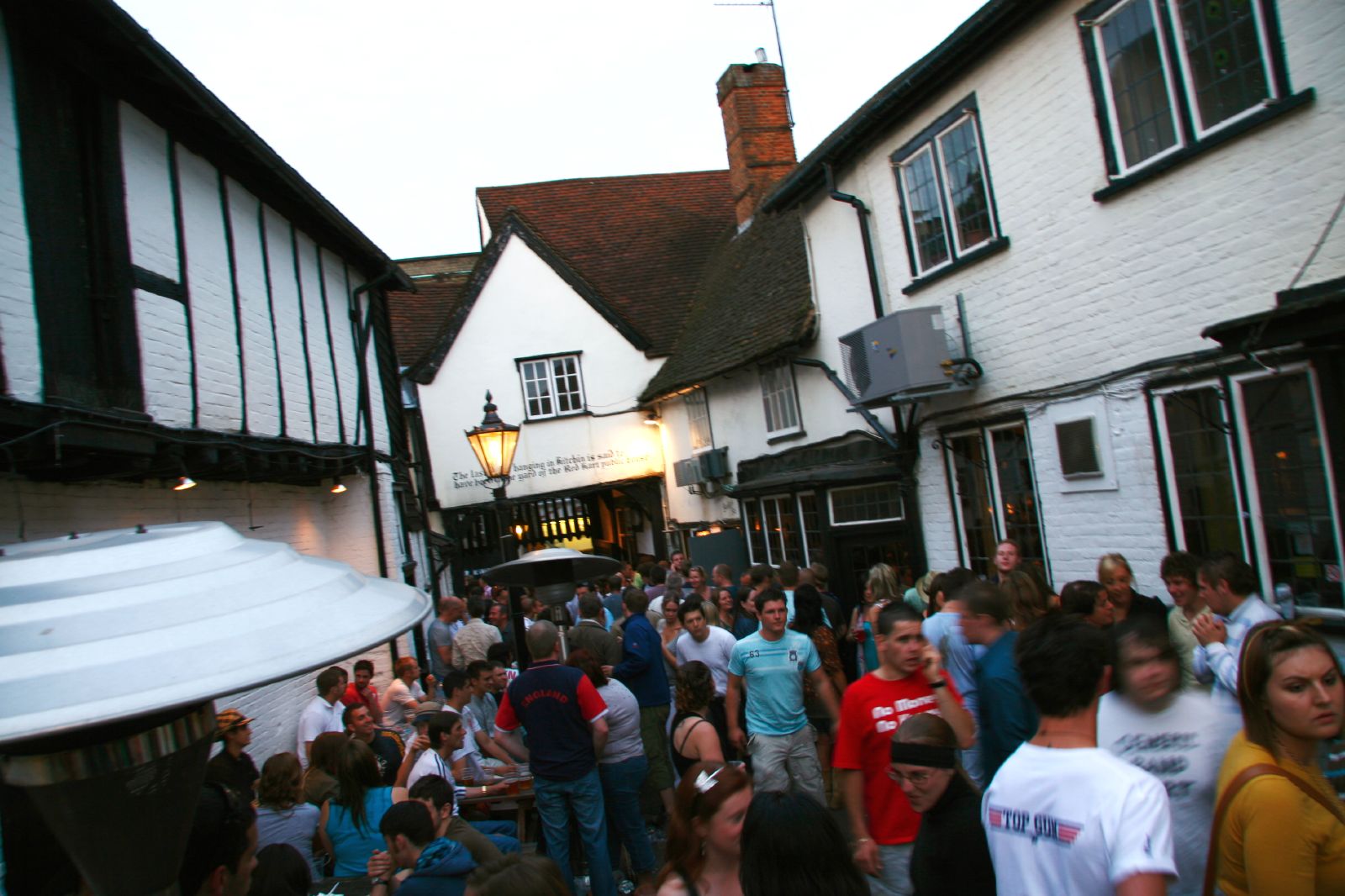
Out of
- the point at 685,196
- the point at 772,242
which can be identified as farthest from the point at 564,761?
the point at 685,196

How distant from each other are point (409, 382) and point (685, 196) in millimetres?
9318

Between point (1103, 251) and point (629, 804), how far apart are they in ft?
19.3

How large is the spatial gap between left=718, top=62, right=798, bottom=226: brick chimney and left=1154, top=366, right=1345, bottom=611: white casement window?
12366mm

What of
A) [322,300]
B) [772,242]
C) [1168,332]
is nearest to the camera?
[1168,332]

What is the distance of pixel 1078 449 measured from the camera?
8.20m

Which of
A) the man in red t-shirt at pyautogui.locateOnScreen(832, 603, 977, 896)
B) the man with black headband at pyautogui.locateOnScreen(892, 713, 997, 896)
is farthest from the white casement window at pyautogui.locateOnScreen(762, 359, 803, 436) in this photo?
the man with black headband at pyautogui.locateOnScreen(892, 713, 997, 896)

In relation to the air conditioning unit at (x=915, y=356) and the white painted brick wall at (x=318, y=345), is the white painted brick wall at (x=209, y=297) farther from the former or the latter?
the air conditioning unit at (x=915, y=356)

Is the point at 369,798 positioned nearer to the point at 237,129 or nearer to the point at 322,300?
the point at 237,129

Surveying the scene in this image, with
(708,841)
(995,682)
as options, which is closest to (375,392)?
(995,682)

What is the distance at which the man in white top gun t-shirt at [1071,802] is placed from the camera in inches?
95.0

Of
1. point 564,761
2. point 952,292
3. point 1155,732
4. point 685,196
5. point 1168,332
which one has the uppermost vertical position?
point 685,196

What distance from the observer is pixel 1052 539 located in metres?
8.66

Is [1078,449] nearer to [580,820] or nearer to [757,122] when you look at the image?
[580,820]

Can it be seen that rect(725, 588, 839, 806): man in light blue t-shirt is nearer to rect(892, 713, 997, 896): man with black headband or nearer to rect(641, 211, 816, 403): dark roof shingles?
rect(892, 713, 997, 896): man with black headband
